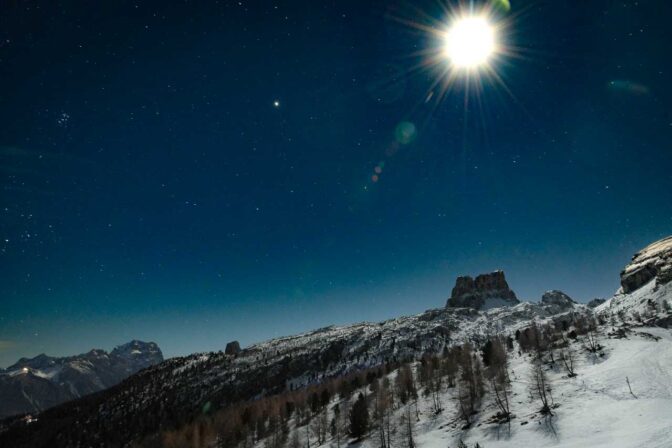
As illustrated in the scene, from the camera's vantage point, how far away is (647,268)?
171125 mm

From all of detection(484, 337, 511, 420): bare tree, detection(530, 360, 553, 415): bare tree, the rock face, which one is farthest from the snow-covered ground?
the rock face

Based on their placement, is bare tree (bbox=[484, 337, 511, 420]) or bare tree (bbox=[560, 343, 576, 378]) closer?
bare tree (bbox=[484, 337, 511, 420])

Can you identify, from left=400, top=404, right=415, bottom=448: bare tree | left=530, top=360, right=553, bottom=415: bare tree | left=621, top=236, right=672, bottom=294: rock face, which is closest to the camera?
left=530, top=360, right=553, bottom=415: bare tree

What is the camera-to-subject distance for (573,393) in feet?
199

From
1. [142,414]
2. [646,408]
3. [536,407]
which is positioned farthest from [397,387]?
[142,414]

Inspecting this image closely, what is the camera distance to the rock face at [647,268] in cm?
15836

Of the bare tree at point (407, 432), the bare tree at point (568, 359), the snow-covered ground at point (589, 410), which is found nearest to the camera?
the snow-covered ground at point (589, 410)

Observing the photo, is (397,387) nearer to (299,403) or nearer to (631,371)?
(299,403)

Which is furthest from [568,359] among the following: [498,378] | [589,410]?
[589,410]

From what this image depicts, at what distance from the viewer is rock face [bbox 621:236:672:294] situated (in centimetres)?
15836

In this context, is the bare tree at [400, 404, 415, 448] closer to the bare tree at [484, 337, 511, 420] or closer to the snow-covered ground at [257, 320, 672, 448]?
the snow-covered ground at [257, 320, 672, 448]

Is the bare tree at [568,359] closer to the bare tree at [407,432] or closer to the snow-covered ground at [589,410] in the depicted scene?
the snow-covered ground at [589,410]

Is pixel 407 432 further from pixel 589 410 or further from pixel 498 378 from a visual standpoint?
pixel 589 410

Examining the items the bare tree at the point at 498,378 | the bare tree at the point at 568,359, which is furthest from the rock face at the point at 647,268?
the bare tree at the point at 498,378
